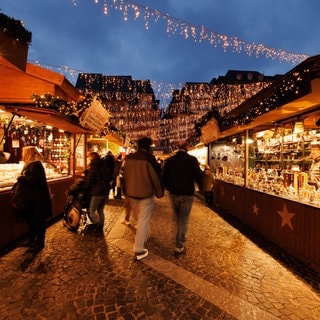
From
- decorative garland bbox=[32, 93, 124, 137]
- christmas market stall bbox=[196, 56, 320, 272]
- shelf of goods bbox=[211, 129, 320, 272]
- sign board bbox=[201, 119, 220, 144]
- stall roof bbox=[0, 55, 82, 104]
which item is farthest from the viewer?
sign board bbox=[201, 119, 220, 144]

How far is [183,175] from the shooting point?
17.5 ft

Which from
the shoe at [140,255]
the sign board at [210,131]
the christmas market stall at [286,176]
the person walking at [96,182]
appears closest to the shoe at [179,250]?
the shoe at [140,255]

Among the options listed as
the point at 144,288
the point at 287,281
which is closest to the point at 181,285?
the point at 144,288

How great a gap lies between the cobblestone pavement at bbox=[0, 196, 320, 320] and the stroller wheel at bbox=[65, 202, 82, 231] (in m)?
0.30

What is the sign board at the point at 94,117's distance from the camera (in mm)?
8863

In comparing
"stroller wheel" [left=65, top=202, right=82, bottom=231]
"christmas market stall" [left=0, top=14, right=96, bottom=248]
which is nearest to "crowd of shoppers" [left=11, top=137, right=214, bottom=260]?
"christmas market stall" [left=0, top=14, right=96, bottom=248]

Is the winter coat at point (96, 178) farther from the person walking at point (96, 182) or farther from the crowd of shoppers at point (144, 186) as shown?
the crowd of shoppers at point (144, 186)

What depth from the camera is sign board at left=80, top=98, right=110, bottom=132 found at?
886 centimetres

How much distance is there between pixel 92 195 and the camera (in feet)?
22.3

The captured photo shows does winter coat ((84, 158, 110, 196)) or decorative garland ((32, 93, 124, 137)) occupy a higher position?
decorative garland ((32, 93, 124, 137))

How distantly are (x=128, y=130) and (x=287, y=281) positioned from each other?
35.1m

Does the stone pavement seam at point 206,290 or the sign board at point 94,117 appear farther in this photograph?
the sign board at point 94,117

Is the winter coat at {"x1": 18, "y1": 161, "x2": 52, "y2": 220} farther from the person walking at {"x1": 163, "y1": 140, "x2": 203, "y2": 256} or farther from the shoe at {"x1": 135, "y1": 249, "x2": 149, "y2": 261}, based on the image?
the person walking at {"x1": 163, "y1": 140, "x2": 203, "y2": 256}

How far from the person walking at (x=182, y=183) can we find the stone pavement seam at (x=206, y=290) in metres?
0.61
